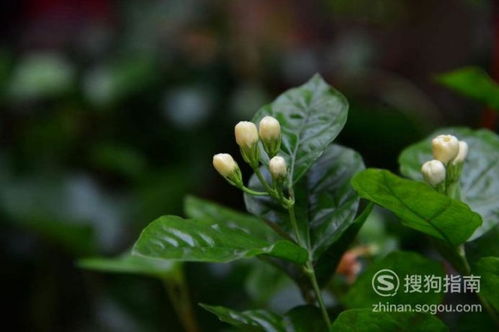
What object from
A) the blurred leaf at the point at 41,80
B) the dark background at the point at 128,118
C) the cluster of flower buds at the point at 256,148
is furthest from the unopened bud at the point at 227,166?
the blurred leaf at the point at 41,80

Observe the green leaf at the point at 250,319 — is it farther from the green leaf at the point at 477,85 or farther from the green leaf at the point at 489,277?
the green leaf at the point at 477,85

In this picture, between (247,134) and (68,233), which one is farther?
(68,233)

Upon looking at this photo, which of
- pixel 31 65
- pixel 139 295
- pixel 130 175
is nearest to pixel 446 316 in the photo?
pixel 139 295

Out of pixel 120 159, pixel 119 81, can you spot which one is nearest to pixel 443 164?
pixel 120 159

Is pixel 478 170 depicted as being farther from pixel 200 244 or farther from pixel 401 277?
pixel 200 244

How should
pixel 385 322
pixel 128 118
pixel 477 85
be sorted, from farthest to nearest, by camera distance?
pixel 128 118 → pixel 477 85 → pixel 385 322
